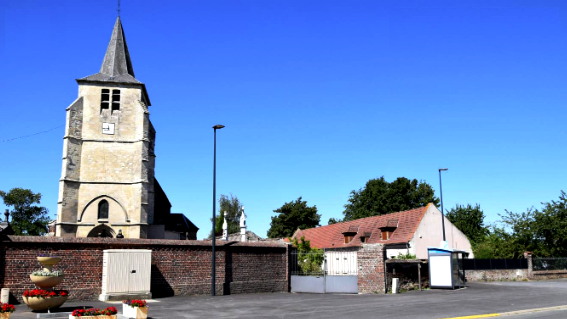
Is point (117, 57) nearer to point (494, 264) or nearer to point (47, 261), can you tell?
point (47, 261)

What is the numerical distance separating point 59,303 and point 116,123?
26.4 meters

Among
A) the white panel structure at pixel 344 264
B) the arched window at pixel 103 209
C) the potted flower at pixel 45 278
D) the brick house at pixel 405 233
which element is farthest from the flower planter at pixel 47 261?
the brick house at pixel 405 233

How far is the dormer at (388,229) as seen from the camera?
1699 inches

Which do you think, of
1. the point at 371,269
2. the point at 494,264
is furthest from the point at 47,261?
the point at 494,264

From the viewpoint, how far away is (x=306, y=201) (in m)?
73.1

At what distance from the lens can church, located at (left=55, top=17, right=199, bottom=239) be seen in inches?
1479

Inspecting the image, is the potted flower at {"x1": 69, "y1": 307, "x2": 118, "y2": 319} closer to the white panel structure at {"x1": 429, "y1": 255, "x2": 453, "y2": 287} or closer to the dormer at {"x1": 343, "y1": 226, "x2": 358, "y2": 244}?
the white panel structure at {"x1": 429, "y1": 255, "x2": 453, "y2": 287}

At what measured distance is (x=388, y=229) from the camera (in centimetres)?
4341

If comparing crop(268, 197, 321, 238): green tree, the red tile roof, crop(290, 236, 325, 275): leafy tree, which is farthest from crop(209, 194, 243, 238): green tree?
crop(290, 236, 325, 275): leafy tree

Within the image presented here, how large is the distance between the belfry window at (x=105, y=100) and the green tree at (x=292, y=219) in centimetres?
3697

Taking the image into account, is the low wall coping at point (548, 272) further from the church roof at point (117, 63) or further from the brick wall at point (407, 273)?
the church roof at point (117, 63)

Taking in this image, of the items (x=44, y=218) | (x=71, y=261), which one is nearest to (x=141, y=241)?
(x=71, y=261)

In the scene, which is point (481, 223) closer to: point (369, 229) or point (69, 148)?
point (369, 229)

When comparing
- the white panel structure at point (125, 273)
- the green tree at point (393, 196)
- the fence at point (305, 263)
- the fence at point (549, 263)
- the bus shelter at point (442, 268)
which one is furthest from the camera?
the green tree at point (393, 196)
